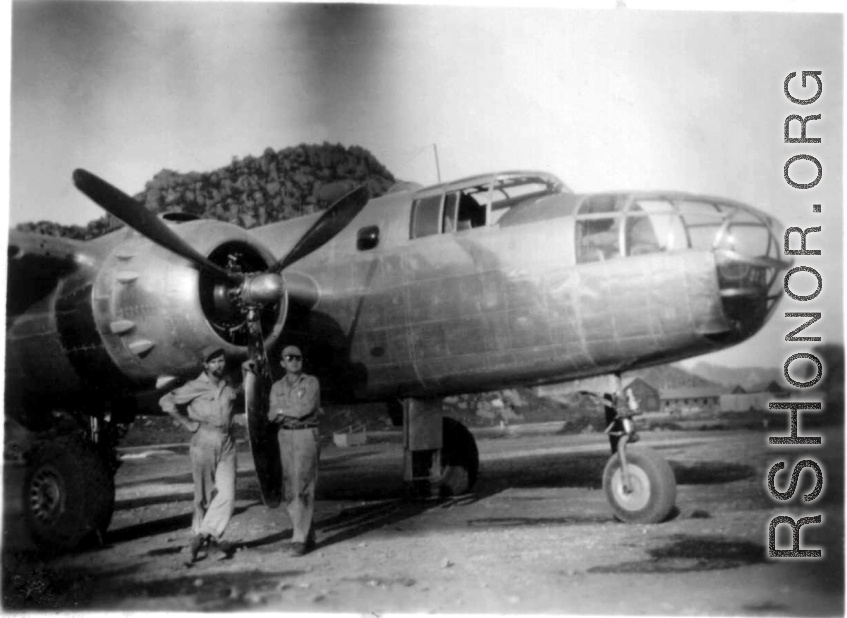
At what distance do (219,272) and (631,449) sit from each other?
4186 millimetres

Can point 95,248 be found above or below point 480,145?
below

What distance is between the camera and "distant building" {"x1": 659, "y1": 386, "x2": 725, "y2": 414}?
36.2 m

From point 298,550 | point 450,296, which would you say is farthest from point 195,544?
Answer: point 450,296

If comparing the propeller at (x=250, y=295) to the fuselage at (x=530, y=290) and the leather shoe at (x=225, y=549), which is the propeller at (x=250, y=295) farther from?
the fuselage at (x=530, y=290)

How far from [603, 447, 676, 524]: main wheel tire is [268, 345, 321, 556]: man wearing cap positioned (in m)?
2.78

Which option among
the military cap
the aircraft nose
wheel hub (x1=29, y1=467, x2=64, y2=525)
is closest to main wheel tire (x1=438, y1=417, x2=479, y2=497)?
the military cap

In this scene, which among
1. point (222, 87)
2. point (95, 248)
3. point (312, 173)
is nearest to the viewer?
point (95, 248)

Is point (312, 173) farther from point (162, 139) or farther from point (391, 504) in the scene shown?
point (391, 504)

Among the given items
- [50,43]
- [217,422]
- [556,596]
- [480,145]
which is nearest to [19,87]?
[50,43]

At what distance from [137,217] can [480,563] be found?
4.27 m

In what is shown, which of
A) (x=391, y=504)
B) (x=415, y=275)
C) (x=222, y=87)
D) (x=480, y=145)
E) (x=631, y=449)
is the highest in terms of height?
(x=222, y=87)

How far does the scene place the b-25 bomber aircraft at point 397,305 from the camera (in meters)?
6.64

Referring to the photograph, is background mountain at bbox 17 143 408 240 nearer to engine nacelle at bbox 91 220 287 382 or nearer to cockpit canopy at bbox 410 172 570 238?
cockpit canopy at bbox 410 172 570 238

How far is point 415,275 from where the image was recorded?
7.69 metres
